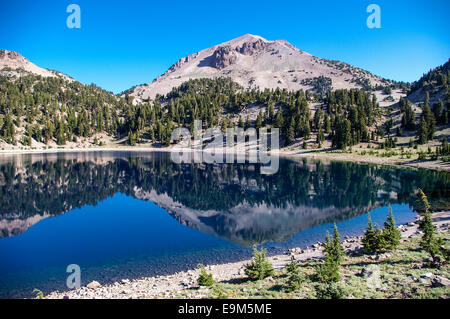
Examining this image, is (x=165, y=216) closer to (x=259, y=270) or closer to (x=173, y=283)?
(x=173, y=283)

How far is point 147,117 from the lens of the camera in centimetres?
14988

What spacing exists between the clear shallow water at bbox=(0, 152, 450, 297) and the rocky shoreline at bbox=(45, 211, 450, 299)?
1462mm

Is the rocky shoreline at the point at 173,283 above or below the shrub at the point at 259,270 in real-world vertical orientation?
below

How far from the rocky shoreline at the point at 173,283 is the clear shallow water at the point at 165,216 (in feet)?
4.80

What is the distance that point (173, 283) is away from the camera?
44.4ft

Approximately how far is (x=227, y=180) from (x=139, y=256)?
1285 inches

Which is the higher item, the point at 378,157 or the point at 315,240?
the point at 378,157

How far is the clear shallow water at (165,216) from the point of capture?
1750cm

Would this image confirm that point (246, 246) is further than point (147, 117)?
No

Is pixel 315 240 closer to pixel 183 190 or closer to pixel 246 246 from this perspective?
pixel 246 246

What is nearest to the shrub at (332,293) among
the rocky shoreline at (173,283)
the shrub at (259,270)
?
the shrub at (259,270)

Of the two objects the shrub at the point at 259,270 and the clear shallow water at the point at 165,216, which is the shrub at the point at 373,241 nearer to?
the clear shallow water at the point at 165,216

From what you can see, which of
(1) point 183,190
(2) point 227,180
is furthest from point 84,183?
(2) point 227,180
